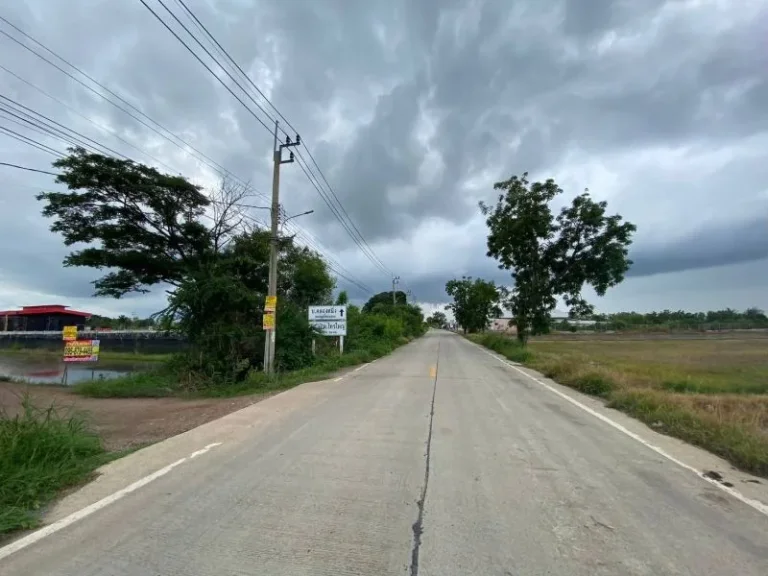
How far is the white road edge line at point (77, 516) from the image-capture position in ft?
12.3

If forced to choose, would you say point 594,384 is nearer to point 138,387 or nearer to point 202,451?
point 202,451

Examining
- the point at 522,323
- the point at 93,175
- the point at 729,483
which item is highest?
the point at 93,175

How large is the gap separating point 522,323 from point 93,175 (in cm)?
2875

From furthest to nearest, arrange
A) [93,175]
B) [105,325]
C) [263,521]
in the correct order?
[105,325] → [93,175] → [263,521]

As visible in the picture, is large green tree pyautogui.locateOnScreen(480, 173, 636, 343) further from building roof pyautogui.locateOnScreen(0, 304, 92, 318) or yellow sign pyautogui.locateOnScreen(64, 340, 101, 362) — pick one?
building roof pyautogui.locateOnScreen(0, 304, 92, 318)

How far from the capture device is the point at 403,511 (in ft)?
14.7

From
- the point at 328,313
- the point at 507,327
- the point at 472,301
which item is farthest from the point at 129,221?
the point at 472,301

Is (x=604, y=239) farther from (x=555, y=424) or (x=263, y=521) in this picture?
(x=263, y=521)

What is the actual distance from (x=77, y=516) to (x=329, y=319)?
831 inches

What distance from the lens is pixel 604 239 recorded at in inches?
1277

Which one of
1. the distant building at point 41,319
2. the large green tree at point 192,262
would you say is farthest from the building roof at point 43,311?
the large green tree at point 192,262

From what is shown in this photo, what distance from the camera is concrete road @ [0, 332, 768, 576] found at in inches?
139

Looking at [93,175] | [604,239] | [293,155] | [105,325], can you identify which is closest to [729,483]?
[293,155]

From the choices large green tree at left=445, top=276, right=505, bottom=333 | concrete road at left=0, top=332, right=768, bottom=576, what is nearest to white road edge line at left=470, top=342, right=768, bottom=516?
concrete road at left=0, top=332, right=768, bottom=576
